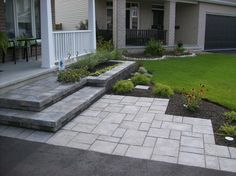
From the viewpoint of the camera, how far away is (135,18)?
1811 centimetres

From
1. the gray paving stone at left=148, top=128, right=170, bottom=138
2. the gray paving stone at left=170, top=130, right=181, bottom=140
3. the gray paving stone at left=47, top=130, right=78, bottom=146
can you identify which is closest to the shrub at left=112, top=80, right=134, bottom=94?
the gray paving stone at left=148, top=128, right=170, bottom=138

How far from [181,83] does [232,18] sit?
16369mm

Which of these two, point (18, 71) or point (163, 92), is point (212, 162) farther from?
point (18, 71)

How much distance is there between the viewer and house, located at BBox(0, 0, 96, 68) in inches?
295

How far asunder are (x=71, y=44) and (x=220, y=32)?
15.7 meters

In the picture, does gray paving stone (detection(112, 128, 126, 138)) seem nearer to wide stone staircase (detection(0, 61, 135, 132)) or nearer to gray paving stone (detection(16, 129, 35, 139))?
wide stone staircase (detection(0, 61, 135, 132))

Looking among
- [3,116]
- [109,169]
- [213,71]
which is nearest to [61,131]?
[3,116]

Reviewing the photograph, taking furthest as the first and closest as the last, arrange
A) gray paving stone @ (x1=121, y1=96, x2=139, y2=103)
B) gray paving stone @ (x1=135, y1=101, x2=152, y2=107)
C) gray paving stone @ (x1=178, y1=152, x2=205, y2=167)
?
gray paving stone @ (x1=121, y1=96, x2=139, y2=103) < gray paving stone @ (x1=135, y1=101, x2=152, y2=107) < gray paving stone @ (x1=178, y1=152, x2=205, y2=167)

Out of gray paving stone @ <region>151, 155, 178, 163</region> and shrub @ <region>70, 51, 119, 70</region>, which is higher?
shrub @ <region>70, 51, 119, 70</region>

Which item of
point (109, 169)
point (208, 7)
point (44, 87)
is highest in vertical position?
point (208, 7)

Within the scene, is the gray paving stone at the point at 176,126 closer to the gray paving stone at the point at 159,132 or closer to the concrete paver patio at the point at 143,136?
the concrete paver patio at the point at 143,136

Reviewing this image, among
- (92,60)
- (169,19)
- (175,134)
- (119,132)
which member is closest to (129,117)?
(119,132)

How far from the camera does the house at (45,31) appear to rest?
7.50 m

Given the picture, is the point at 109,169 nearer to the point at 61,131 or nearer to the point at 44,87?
the point at 61,131
